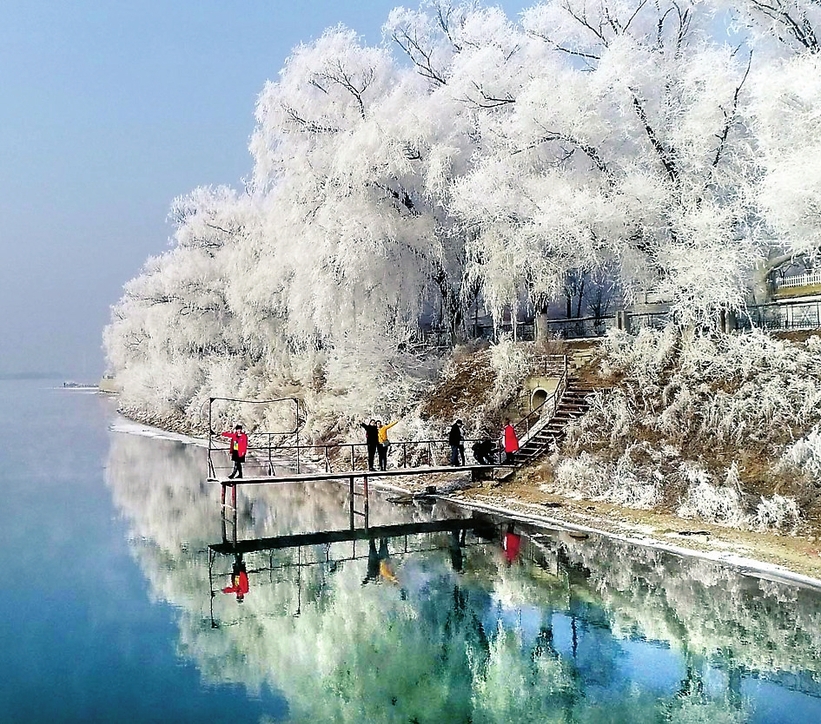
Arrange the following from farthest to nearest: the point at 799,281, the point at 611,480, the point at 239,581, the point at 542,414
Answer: the point at 799,281
the point at 542,414
the point at 611,480
the point at 239,581

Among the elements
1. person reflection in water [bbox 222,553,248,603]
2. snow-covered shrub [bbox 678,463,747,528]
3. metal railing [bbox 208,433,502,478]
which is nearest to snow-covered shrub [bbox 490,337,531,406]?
metal railing [bbox 208,433,502,478]

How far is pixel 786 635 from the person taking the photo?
1025 centimetres

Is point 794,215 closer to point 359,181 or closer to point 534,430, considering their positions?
point 534,430

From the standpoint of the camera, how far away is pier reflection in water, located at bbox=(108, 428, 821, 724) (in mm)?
8781

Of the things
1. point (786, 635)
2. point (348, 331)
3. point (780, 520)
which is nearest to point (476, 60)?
point (348, 331)

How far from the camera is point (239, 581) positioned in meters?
14.0

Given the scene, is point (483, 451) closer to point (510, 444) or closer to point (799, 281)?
point (510, 444)

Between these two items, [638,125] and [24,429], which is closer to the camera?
[638,125]

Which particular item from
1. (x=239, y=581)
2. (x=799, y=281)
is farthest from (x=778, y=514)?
(x=799, y=281)

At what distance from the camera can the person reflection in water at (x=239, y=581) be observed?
525 inches

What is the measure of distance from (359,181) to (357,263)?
309 cm

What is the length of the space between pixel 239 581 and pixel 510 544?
5.51m

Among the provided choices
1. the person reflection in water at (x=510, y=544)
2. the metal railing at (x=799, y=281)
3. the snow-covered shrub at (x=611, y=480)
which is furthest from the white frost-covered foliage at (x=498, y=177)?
the metal railing at (x=799, y=281)

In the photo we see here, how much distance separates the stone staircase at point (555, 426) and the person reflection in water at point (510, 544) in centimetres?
463
